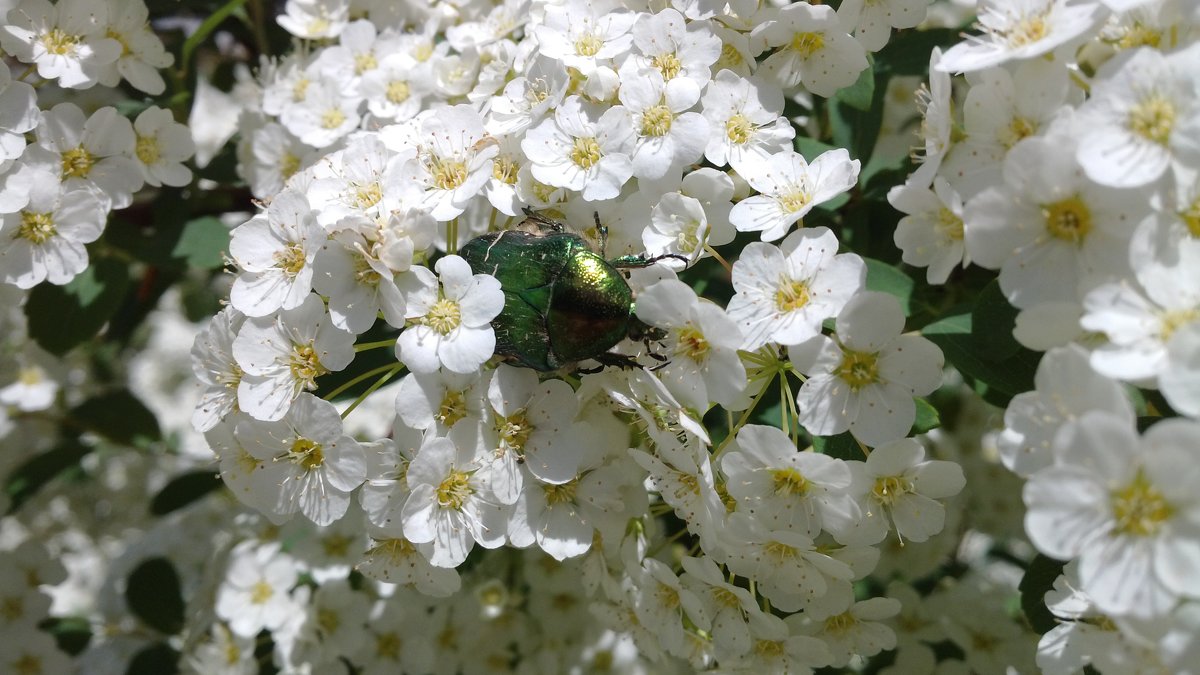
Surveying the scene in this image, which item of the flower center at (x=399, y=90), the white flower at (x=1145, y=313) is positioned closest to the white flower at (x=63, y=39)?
the flower center at (x=399, y=90)

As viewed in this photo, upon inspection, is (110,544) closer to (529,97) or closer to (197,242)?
(197,242)

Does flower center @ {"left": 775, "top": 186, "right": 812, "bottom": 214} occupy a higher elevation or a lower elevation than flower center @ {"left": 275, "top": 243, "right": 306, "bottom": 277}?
higher

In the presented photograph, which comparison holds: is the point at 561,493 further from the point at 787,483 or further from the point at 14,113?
the point at 14,113

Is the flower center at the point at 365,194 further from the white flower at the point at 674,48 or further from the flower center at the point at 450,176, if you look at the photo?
the white flower at the point at 674,48

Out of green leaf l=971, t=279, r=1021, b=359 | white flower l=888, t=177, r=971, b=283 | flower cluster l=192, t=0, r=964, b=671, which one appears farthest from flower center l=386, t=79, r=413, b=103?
green leaf l=971, t=279, r=1021, b=359

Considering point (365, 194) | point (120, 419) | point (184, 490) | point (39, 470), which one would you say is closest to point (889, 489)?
point (365, 194)

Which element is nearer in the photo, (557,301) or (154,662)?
(557,301)

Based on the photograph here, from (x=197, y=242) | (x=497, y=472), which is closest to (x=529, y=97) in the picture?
(x=497, y=472)

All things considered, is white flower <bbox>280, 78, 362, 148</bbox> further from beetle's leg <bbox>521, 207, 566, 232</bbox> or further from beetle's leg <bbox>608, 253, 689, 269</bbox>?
beetle's leg <bbox>608, 253, 689, 269</bbox>
